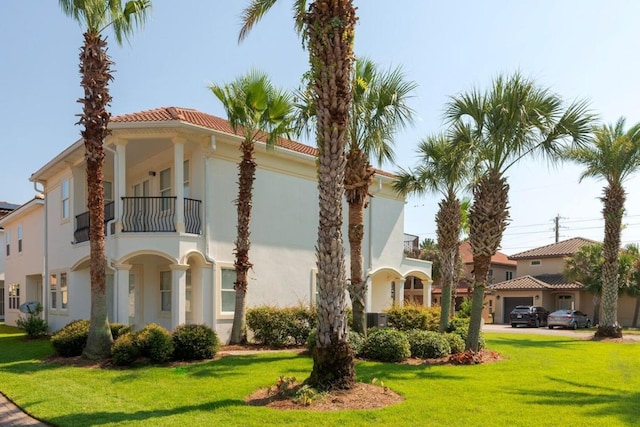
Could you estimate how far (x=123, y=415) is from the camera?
7.77 meters

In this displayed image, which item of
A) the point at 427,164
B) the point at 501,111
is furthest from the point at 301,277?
→ the point at 501,111

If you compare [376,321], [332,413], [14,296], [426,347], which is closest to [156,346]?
[332,413]

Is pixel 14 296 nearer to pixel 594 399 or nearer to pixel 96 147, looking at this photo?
pixel 96 147

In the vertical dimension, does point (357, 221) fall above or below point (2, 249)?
above

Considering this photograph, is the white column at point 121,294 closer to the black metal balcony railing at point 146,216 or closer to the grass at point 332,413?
the black metal balcony railing at point 146,216

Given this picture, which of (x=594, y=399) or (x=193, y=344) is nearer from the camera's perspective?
(x=594, y=399)

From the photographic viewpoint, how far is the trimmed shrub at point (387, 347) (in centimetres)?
1286

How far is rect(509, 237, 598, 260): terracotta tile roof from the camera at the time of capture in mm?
41875

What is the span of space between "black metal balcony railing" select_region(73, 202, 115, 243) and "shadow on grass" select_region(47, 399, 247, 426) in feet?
36.5

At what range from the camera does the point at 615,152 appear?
21.1 m

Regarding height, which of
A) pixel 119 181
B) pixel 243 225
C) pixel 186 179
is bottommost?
pixel 243 225

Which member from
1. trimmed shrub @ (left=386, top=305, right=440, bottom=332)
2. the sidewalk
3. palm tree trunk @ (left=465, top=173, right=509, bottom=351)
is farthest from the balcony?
palm tree trunk @ (left=465, top=173, right=509, bottom=351)

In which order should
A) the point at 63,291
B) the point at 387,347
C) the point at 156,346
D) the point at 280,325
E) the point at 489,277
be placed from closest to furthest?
the point at 156,346 < the point at 387,347 < the point at 280,325 < the point at 63,291 < the point at 489,277

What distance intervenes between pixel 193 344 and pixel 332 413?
5995 millimetres
